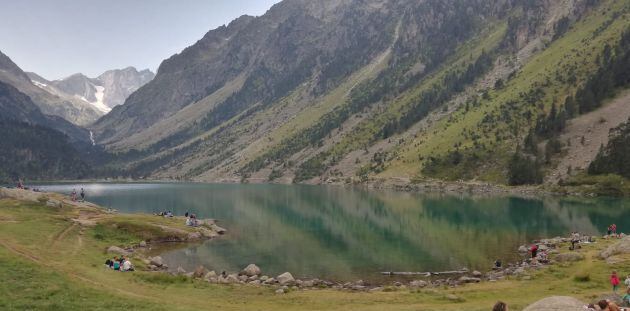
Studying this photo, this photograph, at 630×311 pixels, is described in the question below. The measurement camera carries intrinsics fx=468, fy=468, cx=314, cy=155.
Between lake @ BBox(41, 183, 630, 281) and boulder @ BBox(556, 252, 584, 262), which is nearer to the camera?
boulder @ BBox(556, 252, 584, 262)

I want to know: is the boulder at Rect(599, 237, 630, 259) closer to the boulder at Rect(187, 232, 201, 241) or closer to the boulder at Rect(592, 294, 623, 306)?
the boulder at Rect(592, 294, 623, 306)

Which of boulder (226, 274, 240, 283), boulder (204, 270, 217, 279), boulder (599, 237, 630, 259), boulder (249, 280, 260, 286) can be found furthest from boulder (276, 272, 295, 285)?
boulder (599, 237, 630, 259)

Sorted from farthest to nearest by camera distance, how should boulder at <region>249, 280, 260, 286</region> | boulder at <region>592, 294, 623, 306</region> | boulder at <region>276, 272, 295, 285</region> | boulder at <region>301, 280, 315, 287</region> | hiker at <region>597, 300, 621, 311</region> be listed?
boulder at <region>276, 272, 295, 285</region>, boulder at <region>301, 280, 315, 287</region>, boulder at <region>249, 280, 260, 286</region>, boulder at <region>592, 294, 623, 306</region>, hiker at <region>597, 300, 621, 311</region>

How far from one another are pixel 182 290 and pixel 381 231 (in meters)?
56.6

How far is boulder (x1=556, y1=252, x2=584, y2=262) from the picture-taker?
59.4 metres

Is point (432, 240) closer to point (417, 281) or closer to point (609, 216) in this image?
point (417, 281)

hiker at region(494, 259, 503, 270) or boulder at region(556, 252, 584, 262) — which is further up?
boulder at region(556, 252, 584, 262)

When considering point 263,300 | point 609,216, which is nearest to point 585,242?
point 609,216

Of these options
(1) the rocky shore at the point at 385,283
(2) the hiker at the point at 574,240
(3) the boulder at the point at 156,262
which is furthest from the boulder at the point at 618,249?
(3) the boulder at the point at 156,262

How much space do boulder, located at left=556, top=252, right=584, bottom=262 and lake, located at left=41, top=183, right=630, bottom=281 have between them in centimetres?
686

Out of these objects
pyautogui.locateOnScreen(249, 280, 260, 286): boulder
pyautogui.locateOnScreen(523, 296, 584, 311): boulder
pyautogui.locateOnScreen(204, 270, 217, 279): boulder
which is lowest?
pyautogui.locateOnScreen(249, 280, 260, 286): boulder

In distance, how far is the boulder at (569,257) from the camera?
59.4 meters

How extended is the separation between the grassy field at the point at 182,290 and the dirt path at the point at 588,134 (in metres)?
114

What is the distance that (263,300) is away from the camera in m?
44.0
